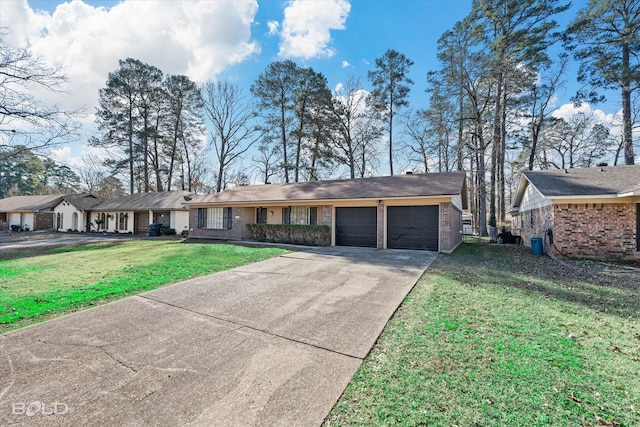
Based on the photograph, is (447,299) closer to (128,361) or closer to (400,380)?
(400,380)

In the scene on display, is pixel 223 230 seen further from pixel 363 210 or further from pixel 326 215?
pixel 363 210

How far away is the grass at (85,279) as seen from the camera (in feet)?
14.7

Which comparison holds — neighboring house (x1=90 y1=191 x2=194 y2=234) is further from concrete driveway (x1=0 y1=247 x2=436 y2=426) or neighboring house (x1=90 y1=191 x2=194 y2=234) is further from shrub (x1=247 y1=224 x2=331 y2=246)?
concrete driveway (x1=0 y1=247 x2=436 y2=426)

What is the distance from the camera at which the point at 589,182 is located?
10438mm

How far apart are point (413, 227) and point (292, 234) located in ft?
19.5

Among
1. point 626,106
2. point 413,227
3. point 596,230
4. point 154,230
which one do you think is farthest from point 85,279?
point 626,106

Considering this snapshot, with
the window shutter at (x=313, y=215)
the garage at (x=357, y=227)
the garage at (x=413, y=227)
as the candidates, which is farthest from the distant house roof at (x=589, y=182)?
the window shutter at (x=313, y=215)

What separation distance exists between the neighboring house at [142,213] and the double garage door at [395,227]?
44.9 ft

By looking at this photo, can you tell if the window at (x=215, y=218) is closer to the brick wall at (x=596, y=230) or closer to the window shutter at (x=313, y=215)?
the window shutter at (x=313, y=215)

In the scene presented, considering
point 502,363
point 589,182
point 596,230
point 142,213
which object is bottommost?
point 502,363

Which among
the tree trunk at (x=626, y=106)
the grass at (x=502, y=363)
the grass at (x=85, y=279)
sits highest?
the tree trunk at (x=626, y=106)

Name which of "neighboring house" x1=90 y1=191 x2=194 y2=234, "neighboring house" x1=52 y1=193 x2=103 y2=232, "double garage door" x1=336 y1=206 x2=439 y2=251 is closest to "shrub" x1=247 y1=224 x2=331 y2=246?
"double garage door" x1=336 y1=206 x2=439 y2=251

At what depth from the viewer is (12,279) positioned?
→ 656 cm

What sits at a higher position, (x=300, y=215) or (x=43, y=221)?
(x=300, y=215)
